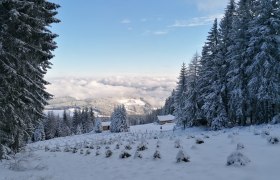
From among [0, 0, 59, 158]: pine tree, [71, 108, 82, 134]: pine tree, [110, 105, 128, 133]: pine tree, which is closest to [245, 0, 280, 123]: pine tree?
[0, 0, 59, 158]: pine tree

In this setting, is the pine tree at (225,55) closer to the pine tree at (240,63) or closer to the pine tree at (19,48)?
the pine tree at (240,63)

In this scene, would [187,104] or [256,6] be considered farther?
[187,104]

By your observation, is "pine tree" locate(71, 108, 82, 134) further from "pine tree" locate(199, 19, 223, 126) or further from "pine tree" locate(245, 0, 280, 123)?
"pine tree" locate(245, 0, 280, 123)

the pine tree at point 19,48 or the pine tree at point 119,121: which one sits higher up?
the pine tree at point 19,48

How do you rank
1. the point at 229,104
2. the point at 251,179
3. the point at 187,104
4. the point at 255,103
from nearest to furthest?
the point at 251,179 < the point at 255,103 < the point at 229,104 < the point at 187,104

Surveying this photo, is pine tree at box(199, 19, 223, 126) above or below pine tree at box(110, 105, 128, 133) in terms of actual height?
above

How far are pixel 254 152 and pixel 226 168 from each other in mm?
2357

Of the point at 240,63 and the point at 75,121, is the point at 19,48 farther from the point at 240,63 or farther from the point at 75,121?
the point at 75,121

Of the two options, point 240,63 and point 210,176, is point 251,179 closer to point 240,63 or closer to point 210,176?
point 210,176

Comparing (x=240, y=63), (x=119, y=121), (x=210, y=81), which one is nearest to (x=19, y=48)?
(x=240, y=63)

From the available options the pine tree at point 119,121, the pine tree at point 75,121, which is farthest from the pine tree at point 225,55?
the pine tree at point 75,121

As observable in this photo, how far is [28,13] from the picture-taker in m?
14.2

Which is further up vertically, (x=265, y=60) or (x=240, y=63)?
(x=240, y=63)

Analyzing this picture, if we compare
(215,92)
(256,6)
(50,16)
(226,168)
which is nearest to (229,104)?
(215,92)
